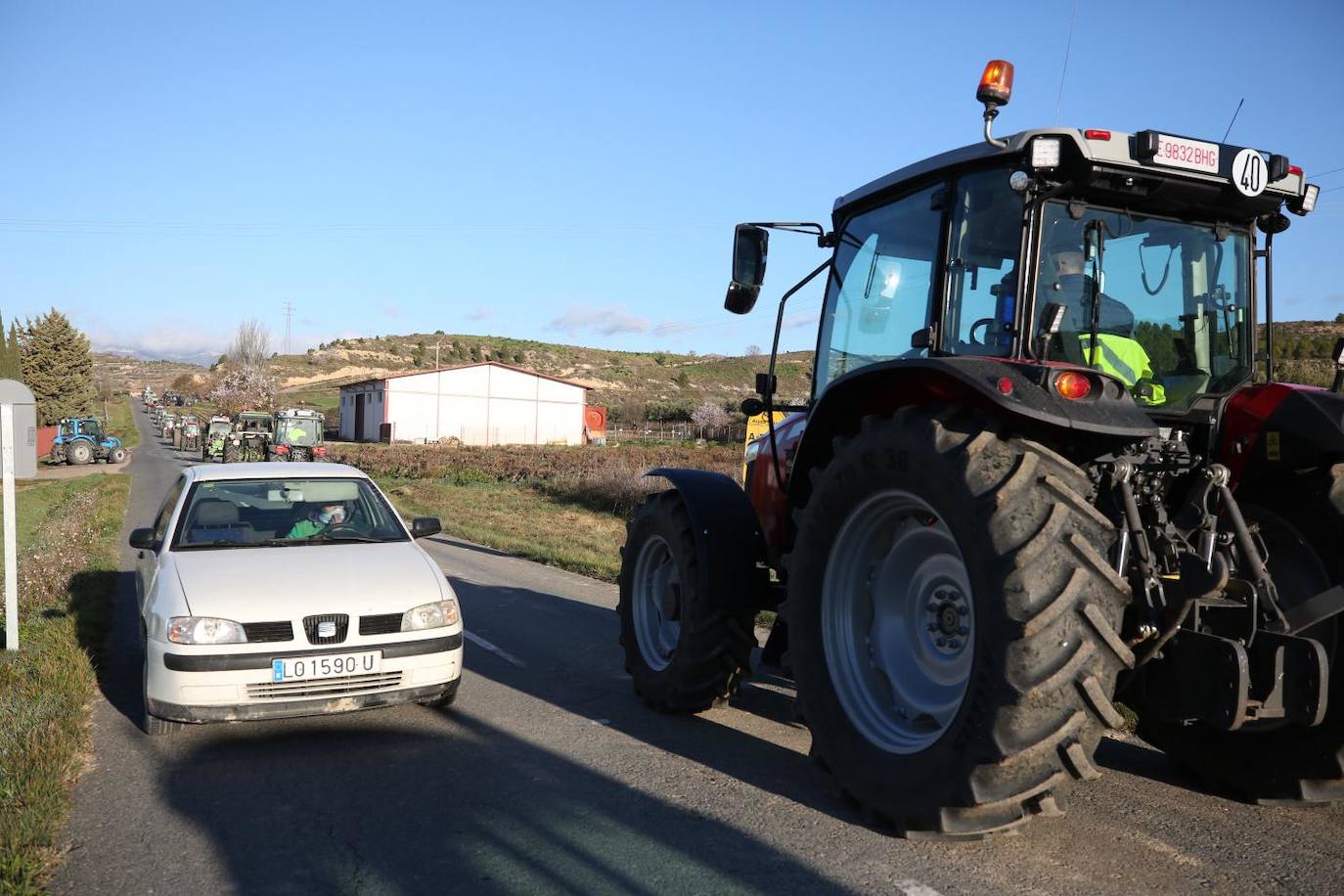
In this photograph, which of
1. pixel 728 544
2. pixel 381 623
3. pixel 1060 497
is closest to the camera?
pixel 1060 497

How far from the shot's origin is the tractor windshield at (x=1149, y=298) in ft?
14.6

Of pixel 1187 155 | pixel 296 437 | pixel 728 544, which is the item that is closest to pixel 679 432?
pixel 296 437

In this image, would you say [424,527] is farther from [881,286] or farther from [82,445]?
[82,445]

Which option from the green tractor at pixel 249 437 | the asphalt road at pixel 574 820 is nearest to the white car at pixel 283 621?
the asphalt road at pixel 574 820

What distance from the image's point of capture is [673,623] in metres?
6.52

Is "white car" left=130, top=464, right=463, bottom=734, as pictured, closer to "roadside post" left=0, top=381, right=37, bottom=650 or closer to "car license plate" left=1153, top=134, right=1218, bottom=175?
"roadside post" left=0, top=381, right=37, bottom=650

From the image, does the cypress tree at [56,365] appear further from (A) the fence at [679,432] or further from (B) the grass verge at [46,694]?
(B) the grass verge at [46,694]

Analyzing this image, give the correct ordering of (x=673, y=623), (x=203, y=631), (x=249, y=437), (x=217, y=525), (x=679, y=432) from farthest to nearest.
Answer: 1. (x=679, y=432)
2. (x=249, y=437)
3. (x=217, y=525)
4. (x=673, y=623)
5. (x=203, y=631)

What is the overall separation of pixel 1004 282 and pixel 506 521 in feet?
55.3

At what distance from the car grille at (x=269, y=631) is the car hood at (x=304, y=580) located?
0.04 meters

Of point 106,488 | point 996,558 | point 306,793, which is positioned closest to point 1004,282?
point 996,558

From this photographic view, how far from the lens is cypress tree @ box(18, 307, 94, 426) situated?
55.2 metres

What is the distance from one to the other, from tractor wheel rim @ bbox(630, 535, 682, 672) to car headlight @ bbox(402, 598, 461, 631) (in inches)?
48.0

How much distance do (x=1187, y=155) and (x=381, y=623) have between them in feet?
15.1
